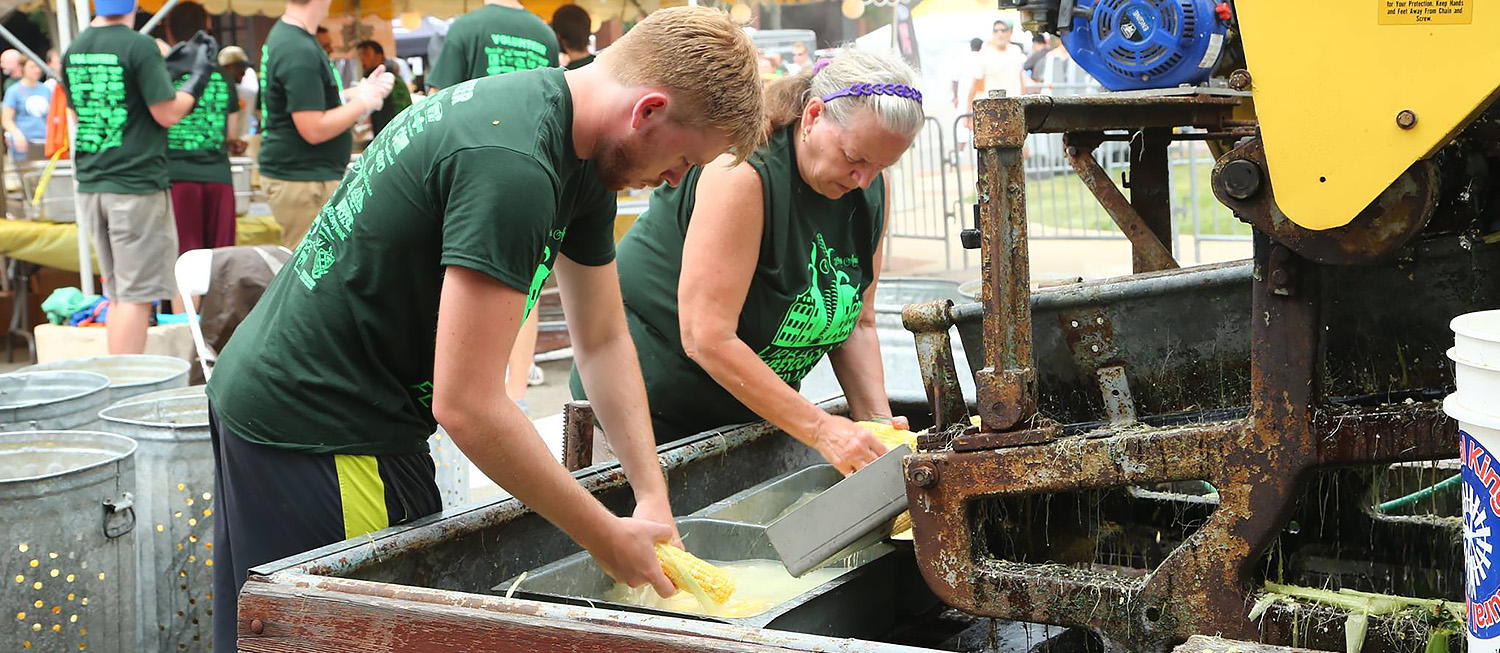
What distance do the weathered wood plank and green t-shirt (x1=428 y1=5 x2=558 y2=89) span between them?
4074 millimetres

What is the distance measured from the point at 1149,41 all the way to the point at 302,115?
16.1ft

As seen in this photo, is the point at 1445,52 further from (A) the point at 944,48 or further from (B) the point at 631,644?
(A) the point at 944,48

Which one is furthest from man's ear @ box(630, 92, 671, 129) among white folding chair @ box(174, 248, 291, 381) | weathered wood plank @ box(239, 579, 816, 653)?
white folding chair @ box(174, 248, 291, 381)

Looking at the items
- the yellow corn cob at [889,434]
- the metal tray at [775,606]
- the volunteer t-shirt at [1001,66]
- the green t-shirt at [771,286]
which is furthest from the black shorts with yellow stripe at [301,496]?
the volunteer t-shirt at [1001,66]

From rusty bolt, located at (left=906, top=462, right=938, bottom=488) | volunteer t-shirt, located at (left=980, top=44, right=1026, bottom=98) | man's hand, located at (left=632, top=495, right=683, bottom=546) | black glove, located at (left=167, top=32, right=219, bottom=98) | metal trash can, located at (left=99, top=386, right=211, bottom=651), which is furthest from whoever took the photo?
volunteer t-shirt, located at (left=980, top=44, right=1026, bottom=98)

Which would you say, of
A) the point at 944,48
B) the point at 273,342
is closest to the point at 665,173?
the point at 273,342

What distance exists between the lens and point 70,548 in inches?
112

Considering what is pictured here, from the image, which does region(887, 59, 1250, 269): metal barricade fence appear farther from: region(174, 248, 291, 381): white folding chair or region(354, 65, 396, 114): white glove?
region(174, 248, 291, 381): white folding chair

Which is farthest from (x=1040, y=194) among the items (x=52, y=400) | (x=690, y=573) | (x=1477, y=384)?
(x=1477, y=384)

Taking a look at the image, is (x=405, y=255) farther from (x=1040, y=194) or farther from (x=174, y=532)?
(x=1040, y=194)

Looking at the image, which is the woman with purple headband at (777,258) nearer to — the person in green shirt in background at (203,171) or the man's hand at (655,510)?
the man's hand at (655,510)

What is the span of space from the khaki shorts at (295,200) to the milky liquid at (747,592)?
4567 mm

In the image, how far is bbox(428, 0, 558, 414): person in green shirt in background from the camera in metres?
5.70

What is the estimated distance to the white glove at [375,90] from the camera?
6410mm
